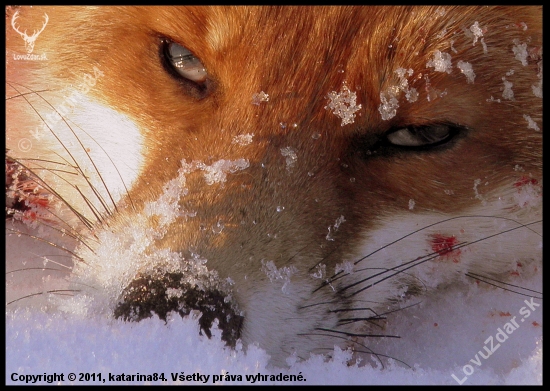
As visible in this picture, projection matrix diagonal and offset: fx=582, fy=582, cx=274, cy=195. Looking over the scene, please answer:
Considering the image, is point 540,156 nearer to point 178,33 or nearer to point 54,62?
point 178,33

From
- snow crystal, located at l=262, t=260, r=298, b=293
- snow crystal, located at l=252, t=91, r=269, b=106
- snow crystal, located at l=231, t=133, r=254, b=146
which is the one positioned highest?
snow crystal, located at l=252, t=91, r=269, b=106

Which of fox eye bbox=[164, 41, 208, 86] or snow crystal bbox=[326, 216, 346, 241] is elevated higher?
fox eye bbox=[164, 41, 208, 86]

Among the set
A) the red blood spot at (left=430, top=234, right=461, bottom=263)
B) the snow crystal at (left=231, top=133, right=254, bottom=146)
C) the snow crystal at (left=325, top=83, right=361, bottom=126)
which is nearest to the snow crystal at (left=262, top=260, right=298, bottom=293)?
the snow crystal at (left=231, top=133, right=254, bottom=146)

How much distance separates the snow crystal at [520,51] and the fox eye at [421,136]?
43cm

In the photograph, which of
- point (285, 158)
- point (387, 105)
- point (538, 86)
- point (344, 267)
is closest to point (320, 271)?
point (344, 267)

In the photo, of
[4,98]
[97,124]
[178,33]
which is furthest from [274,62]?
[4,98]

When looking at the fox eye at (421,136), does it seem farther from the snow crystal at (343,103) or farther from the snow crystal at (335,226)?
the snow crystal at (335,226)

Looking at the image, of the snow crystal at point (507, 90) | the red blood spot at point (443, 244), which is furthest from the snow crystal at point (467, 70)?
the red blood spot at point (443, 244)

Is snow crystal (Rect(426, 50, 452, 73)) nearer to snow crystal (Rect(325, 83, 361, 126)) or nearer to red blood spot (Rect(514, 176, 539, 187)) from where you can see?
snow crystal (Rect(325, 83, 361, 126))

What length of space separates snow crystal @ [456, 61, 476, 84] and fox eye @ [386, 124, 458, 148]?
214 mm

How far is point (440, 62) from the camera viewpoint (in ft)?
7.66

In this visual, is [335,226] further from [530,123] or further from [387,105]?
[530,123]

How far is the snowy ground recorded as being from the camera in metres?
1.77

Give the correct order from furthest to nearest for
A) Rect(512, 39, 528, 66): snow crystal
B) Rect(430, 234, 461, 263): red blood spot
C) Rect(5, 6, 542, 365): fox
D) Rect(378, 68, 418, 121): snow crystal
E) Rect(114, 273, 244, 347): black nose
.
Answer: Rect(430, 234, 461, 263): red blood spot → Rect(512, 39, 528, 66): snow crystal → Rect(378, 68, 418, 121): snow crystal → Rect(5, 6, 542, 365): fox → Rect(114, 273, 244, 347): black nose
